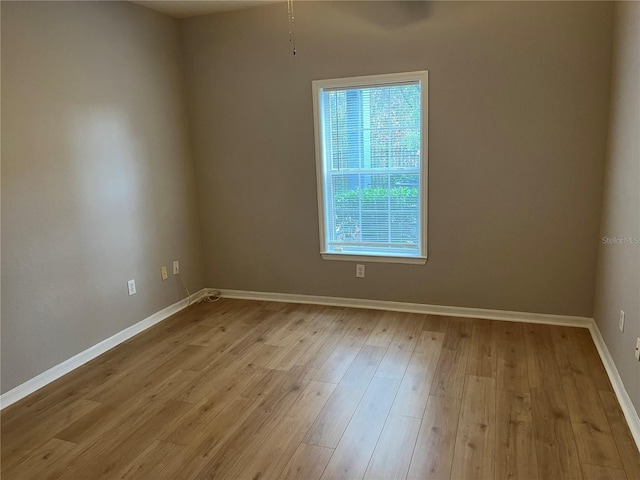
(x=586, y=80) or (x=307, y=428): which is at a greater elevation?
(x=586, y=80)

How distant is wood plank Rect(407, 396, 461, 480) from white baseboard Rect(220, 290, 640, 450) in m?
0.81

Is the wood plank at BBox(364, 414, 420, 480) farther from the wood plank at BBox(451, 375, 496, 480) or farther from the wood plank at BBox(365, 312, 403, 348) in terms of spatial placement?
the wood plank at BBox(365, 312, 403, 348)

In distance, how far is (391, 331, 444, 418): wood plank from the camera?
239 cm

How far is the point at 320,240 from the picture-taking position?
12.8ft

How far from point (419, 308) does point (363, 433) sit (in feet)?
5.61

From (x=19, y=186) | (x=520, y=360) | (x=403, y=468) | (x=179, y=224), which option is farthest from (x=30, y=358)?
(x=520, y=360)

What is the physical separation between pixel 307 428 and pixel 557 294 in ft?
7.19

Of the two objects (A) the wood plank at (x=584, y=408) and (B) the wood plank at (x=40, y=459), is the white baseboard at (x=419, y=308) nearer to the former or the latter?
(A) the wood plank at (x=584, y=408)

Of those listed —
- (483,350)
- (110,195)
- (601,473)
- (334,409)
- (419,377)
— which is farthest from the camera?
(110,195)

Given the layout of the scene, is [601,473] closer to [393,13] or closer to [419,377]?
[419,377]

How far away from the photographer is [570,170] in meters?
3.13

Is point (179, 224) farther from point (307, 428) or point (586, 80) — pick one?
point (586, 80)

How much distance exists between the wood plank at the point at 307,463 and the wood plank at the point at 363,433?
0.11 ft

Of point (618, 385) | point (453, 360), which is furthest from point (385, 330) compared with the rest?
point (618, 385)
